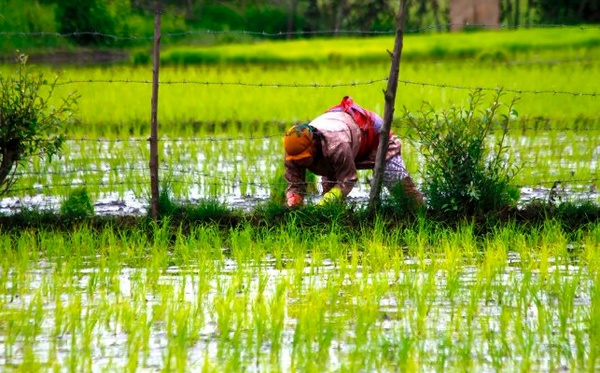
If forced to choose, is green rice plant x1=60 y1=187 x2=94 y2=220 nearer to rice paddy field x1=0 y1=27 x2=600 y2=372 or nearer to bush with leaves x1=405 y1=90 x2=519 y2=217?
A: rice paddy field x1=0 y1=27 x2=600 y2=372

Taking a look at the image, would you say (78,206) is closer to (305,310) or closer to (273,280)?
(273,280)

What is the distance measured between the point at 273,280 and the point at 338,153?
131cm

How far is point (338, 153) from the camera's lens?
6.66 m

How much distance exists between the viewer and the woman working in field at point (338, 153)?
261 inches

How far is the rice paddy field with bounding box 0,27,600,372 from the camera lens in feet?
14.1

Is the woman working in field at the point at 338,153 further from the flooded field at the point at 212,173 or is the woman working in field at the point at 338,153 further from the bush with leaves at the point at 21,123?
the bush with leaves at the point at 21,123

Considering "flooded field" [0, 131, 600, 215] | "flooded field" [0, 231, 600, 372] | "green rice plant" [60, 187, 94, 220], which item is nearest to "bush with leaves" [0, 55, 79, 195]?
"flooded field" [0, 131, 600, 215]

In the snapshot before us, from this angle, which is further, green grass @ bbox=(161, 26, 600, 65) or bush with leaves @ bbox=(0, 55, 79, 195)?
green grass @ bbox=(161, 26, 600, 65)

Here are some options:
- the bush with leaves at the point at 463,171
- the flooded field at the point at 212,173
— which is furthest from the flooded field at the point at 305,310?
the flooded field at the point at 212,173

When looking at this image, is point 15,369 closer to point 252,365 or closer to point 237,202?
point 252,365

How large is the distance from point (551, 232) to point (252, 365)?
2.62 meters

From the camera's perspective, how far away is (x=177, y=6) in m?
21.1

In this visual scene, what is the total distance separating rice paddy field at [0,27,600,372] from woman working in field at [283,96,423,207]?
0.95 feet

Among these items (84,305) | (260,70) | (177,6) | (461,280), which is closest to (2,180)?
(84,305)
